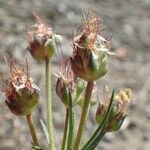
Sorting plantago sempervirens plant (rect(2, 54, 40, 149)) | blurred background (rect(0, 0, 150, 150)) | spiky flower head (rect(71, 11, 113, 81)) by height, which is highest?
spiky flower head (rect(71, 11, 113, 81))

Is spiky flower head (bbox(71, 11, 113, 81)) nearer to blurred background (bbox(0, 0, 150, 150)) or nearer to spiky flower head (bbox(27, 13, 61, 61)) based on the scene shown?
spiky flower head (bbox(27, 13, 61, 61))


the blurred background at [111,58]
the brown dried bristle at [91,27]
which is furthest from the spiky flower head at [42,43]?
the blurred background at [111,58]

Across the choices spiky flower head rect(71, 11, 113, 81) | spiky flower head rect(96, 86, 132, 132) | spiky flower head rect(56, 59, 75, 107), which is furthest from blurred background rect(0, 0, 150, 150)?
spiky flower head rect(71, 11, 113, 81)

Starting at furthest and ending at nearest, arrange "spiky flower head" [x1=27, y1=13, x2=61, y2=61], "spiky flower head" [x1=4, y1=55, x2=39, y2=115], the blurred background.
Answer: the blurred background < "spiky flower head" [x1=27, y1=13, x2=61, y2=61] < "spiky flower head" [x1=4, y1=55, x2=39, y2=115]

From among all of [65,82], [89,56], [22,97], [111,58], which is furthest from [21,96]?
[111,58]

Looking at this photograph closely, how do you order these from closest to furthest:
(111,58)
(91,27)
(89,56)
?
(89,56), (91,27), (111,58)

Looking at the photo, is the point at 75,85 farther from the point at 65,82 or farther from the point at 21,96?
the point at 21,96
